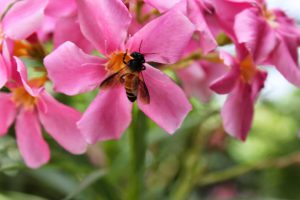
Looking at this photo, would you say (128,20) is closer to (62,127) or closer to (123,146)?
(62,127)

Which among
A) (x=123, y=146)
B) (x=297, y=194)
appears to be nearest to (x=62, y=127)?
(x=123, y=146)

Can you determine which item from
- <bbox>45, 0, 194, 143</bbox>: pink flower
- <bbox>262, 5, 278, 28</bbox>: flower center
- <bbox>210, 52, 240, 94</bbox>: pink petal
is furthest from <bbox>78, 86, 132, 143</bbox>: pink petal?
<bbox>262, 5, 278, 28</bbox>: flower center

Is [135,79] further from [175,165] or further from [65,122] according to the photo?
[175,165]

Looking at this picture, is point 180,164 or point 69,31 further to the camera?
point 180,164

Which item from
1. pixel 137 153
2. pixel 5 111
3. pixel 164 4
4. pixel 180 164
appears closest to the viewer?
pixel 164 4

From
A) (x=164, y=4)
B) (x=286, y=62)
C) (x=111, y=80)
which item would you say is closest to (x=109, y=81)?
(x=111, y=80)

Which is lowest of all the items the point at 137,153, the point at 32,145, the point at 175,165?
the point at 175,165

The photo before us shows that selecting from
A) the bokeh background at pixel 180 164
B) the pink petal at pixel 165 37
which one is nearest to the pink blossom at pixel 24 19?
the pink petal at pixel 165 37

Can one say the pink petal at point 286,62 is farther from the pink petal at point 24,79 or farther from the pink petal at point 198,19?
the pink petal at point 24,79
